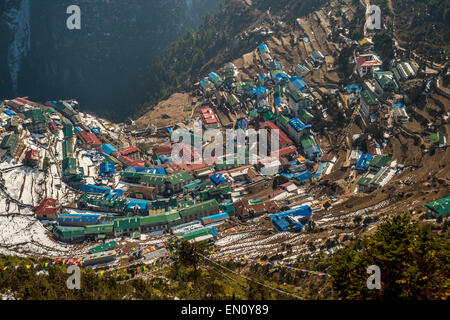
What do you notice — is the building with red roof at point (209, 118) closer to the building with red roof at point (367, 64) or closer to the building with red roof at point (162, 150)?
the building with red roof at point (162, 150)

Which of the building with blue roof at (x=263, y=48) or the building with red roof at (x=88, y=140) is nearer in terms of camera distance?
the building with red roof at (x=88, y=140)

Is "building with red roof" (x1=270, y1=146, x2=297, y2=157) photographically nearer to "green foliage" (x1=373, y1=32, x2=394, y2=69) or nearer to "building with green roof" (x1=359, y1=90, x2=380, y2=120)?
"building with green roof" (x1=359, y1=90, x2=380, y2=120)

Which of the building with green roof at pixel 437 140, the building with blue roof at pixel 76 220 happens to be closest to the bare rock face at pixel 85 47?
the building with blue roof at pixel 76 220

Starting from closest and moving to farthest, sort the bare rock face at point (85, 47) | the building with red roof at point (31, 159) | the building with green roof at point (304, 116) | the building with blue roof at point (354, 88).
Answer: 1. the building with red roof at point (31, 159)
2. the building with green roof at point (304, 116)
3. the building with blue roof at point (354, 88)
4. the bare rock face at point (85, 47)

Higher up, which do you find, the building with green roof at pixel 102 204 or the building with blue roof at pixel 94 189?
the building with blue roof at pixel 94 189

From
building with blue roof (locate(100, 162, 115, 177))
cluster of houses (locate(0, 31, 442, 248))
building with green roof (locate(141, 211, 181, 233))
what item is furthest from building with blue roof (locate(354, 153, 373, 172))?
building with blue roof (locate(100, 162, 115, 177))

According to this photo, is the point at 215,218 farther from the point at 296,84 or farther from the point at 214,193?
the point at 296,84

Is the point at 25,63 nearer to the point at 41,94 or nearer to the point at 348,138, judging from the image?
the point at 41,94

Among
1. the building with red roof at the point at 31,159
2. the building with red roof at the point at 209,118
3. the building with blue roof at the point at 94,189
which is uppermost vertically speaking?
the building with red roof at the point at 209,118
